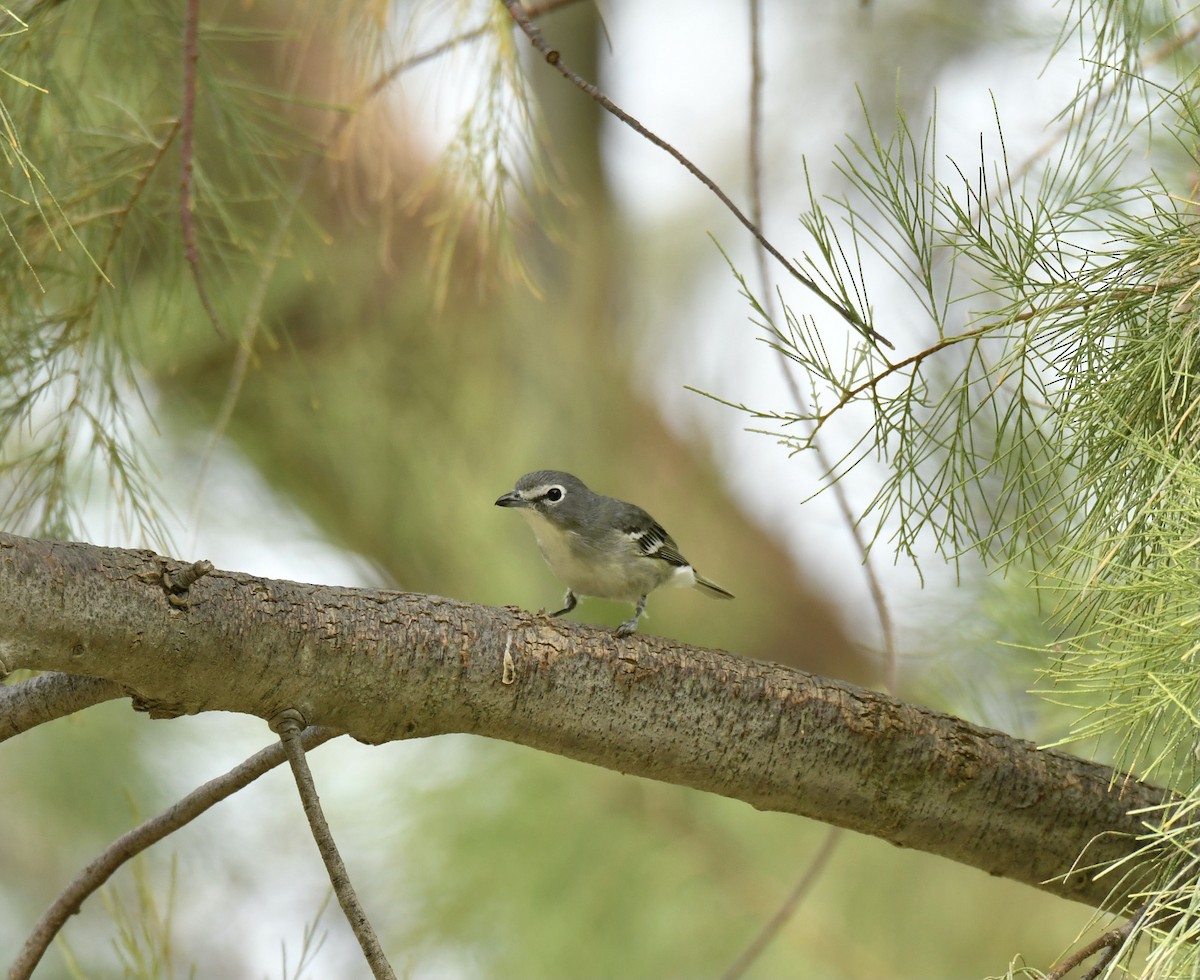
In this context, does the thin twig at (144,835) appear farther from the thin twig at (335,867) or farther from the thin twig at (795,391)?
the thin twig at (795,391)

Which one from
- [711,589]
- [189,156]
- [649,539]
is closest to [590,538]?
[649,539]

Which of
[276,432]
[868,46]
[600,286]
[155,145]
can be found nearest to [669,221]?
[868,46]

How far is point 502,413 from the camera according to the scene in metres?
2.95

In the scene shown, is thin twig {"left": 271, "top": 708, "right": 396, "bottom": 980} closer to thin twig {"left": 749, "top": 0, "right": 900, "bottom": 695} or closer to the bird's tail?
thin twig {"left": 749, "top": 0, "right": 900, "bottom": 695}

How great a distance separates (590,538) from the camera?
234 cm

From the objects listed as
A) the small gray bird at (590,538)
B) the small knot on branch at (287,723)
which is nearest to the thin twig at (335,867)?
the small knot on branch at (287,723)

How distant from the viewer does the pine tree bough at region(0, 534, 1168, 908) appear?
1.14 meters

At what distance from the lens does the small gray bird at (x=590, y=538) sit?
2.33m

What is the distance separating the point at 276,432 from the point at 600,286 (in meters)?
0.89

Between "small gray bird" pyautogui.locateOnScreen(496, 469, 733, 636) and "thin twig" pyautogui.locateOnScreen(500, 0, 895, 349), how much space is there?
1121mm

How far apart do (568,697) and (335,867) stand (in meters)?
0.39

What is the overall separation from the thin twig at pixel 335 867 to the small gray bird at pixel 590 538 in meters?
1.18

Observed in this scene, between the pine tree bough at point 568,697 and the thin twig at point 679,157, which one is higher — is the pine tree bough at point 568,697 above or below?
below

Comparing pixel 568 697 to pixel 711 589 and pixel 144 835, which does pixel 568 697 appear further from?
pixel 711 589
